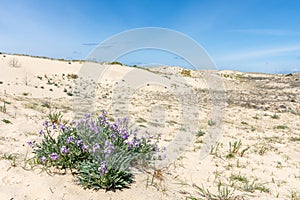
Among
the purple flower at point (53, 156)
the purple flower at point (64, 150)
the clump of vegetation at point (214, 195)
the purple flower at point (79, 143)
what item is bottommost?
the clump of vegetation at point (214, 195)

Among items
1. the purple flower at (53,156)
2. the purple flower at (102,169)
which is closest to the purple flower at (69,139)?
the purple flower at (53,156)

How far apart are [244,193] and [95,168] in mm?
2258

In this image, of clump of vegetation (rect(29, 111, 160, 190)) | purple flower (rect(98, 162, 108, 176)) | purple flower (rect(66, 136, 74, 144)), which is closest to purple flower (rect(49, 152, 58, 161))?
clump of vegetation (rect(29, 111, 160, 190))

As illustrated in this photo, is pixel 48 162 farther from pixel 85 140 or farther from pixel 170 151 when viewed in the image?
pixel 170 151

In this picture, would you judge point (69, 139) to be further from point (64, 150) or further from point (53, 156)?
point (53, 156)

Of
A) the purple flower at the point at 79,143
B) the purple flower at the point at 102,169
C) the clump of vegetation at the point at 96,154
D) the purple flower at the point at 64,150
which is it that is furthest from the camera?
the purple flower at the point at 79,143

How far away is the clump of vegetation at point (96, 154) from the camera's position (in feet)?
10.2

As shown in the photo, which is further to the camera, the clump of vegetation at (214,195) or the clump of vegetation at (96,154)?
the clump of vegetation at (214,195)

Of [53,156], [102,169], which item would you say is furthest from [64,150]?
[102,169]

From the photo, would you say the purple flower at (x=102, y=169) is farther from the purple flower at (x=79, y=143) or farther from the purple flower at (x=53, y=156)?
the purple flower at (x=53, y=156)

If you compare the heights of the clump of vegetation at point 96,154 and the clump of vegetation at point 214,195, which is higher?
the clump of vegetation at point 96,154

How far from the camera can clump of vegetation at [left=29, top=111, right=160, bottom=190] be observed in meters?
3.10

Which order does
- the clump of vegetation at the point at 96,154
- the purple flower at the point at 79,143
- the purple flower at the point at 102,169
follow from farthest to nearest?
the purple flower at the point at 79,143, the clump of vegetation at the point at 96,154, the purple flower at the point at 102,169

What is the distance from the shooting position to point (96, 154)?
331cm
